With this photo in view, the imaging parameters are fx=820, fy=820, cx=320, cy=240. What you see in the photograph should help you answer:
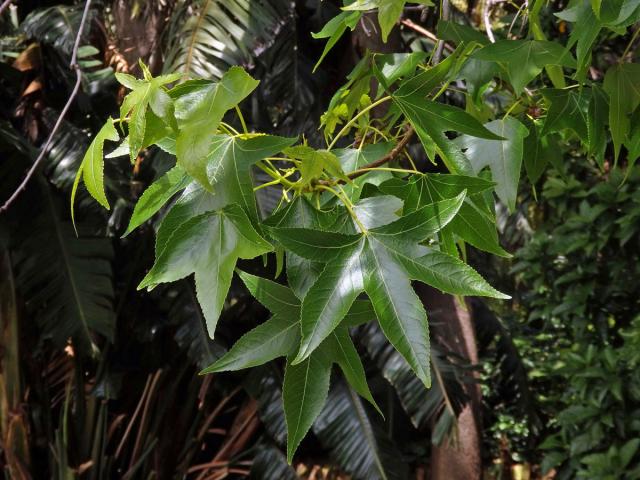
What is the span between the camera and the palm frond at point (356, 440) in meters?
3.32

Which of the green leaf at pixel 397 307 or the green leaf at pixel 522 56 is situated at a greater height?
the green leaf at pixel 522 56

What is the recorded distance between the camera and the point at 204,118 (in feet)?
2.06

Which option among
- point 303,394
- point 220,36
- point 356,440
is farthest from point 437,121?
point 356,440

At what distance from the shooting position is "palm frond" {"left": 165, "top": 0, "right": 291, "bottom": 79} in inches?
117

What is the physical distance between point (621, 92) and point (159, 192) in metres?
0.52

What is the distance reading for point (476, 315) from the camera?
4.28 metres

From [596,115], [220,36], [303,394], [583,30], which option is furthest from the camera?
[220,36]

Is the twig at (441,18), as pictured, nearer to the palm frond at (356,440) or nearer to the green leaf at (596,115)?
the green leaf at (596,115)

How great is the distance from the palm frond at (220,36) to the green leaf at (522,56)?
2108 mm

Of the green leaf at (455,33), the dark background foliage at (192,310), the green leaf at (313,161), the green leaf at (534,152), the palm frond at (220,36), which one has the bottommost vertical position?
the dark background foliage at (192,310)

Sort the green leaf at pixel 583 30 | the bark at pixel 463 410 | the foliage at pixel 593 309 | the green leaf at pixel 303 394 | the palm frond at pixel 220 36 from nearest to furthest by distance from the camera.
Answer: the green leaf at pixel 303 394, the green leaf at pixel 583 30, the palm frond at pixel 220 36, the foliage at pixel 593 309, the bark at pixel 463 410

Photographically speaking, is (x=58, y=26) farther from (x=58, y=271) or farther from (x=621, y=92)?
(x=621, y=92)

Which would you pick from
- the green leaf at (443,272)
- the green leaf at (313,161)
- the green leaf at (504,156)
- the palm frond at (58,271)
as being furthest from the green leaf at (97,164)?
the palm frond at (58,271)

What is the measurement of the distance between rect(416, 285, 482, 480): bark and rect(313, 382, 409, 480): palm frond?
0.67 feet
